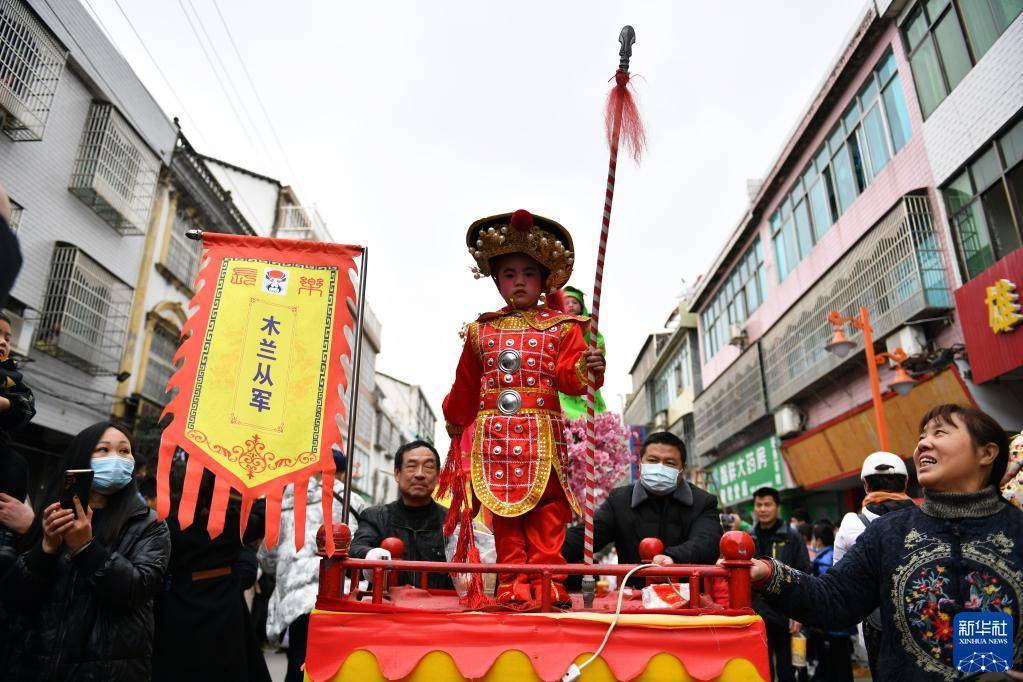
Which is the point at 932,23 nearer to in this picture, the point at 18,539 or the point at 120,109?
the point at 18,539

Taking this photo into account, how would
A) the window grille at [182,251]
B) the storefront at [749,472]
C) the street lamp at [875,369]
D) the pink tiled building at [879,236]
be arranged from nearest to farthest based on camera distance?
the street lamp at [875,369] < the pink tiled building at [879,236] < the window grille at [182,251] < the storefront at [749,472]

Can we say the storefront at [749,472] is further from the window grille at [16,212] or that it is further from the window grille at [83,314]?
the window grille at [16,212]

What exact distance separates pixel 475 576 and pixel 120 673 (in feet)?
4.85

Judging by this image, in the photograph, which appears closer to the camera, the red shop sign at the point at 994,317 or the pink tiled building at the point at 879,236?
the red shop sign at the point at 994,317

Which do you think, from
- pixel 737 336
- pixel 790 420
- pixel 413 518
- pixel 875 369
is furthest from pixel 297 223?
pixel 413 518

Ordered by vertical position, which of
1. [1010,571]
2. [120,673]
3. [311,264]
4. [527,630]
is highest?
[311,264]

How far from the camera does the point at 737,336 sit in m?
20.6

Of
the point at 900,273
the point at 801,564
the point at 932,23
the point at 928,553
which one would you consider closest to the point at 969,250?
the point at 900,273

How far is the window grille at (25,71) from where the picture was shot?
33.9 ft

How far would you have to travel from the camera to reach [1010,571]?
2070 millimetres

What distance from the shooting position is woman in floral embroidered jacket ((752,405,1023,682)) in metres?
2.09

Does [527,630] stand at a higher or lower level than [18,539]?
lower

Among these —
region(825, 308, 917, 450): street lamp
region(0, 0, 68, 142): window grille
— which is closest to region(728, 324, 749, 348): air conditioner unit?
region(825, 308, 917, 450): street lamp

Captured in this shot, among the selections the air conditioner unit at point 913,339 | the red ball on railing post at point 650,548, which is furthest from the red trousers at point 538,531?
the air conditioner unit at point 913,339
